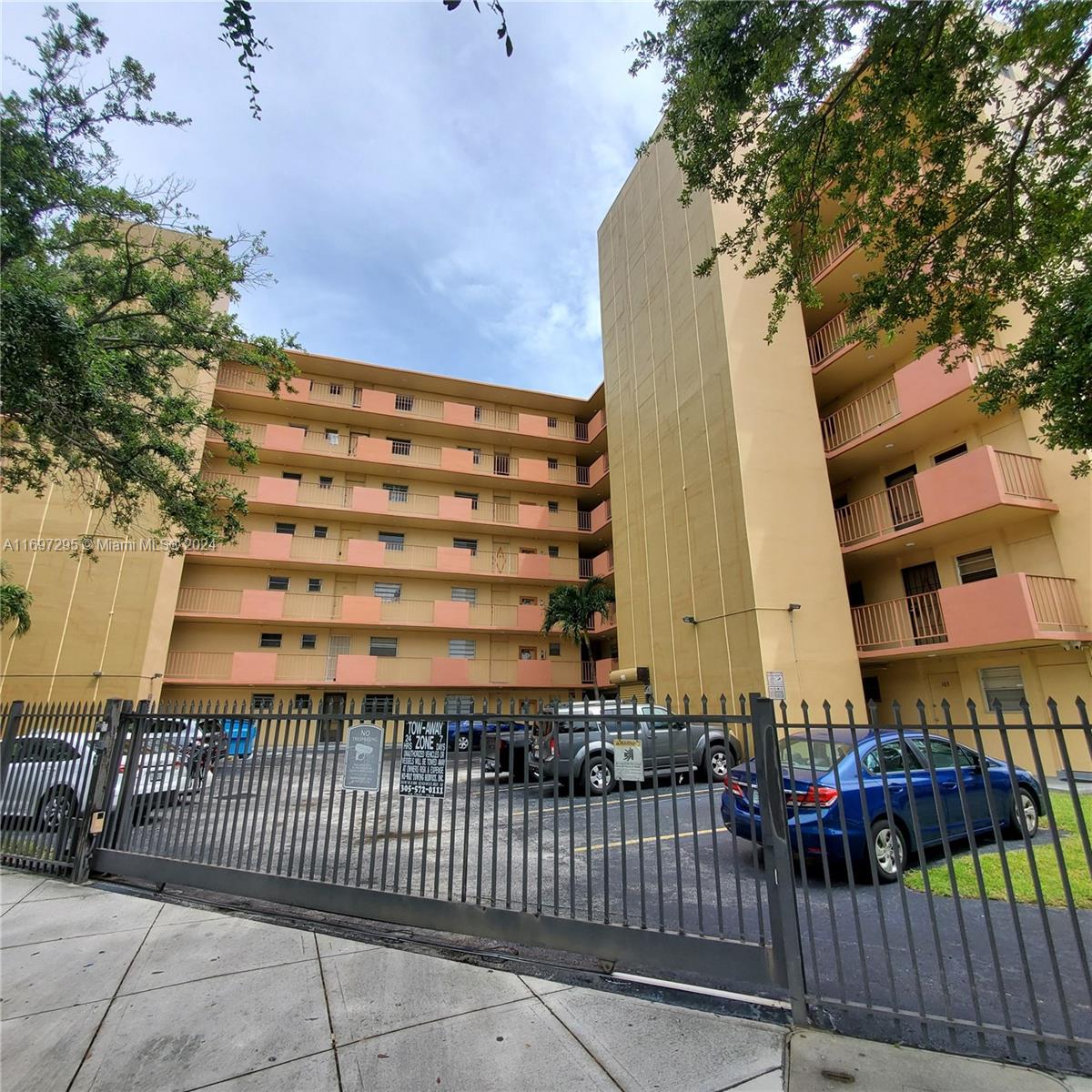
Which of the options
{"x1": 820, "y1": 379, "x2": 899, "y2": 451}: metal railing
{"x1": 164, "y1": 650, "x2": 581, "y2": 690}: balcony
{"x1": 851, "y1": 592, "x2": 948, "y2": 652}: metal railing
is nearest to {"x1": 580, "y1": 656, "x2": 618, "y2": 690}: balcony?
{"x1": 164, "y1": 650, "x2": 581, "y2": 690}: balcony

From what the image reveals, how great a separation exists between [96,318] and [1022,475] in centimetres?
1783

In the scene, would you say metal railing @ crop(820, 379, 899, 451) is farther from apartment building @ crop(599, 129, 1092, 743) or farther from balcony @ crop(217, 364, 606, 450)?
balcony @ crop(217, 364, 606, 450)

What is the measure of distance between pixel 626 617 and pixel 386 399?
1488 cm

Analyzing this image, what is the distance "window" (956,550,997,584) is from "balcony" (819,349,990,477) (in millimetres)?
3215

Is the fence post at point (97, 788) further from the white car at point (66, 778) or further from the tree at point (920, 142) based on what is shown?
the tree at point (920, 142)

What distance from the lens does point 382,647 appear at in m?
23.3

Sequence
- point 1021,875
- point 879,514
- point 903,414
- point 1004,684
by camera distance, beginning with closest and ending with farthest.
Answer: point 1021,875 → point 1004,684 → point 903,414 → point 879,514

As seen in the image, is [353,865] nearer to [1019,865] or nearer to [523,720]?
[523,720]

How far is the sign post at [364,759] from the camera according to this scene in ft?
16.4

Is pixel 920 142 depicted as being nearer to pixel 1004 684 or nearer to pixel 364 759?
pixel 364 759

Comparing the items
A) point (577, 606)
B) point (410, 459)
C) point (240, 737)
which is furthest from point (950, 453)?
point (410, 459)

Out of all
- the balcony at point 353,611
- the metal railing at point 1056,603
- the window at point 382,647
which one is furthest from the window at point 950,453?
A: the window at point 382,647

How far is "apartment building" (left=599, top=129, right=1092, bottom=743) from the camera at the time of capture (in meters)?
12.1

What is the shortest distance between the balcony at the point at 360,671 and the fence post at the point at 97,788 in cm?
1524
